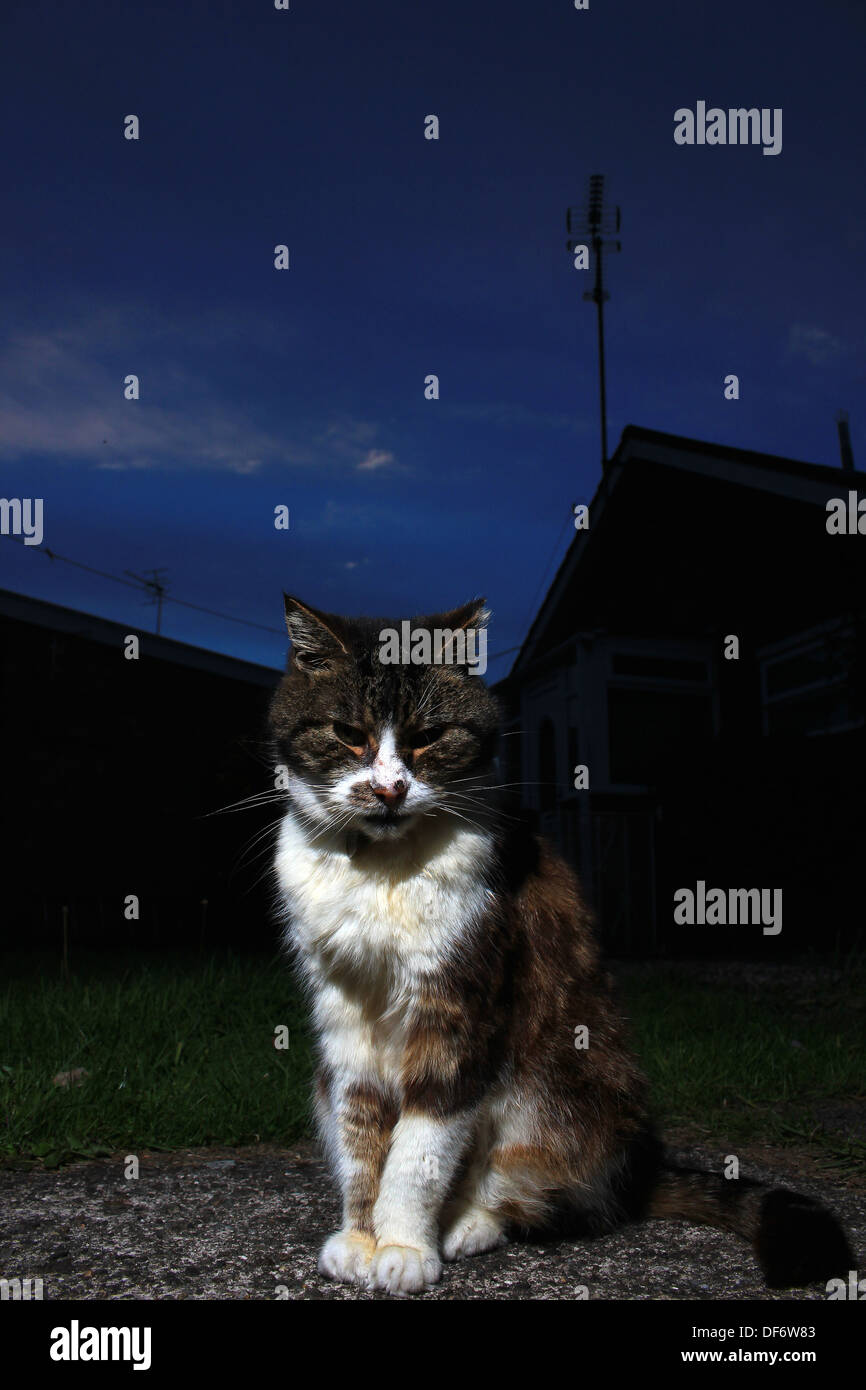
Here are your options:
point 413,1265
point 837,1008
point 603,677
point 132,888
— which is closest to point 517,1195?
point 413,1265

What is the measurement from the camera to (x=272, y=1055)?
16.4 feet

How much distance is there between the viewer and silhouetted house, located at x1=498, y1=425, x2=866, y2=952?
429 inches

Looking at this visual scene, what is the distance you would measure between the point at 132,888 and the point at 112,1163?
10.7 meters

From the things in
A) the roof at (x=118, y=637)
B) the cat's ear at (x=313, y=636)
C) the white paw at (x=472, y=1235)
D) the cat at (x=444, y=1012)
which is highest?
the roof at (x=118, y=637)

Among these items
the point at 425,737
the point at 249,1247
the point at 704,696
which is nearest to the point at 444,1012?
the point at 425,737

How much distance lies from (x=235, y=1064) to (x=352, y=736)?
93.8 inches

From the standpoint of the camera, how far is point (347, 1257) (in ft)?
8.82

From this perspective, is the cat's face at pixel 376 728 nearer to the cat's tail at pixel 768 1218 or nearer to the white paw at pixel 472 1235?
the white paw at pixel 472 1235

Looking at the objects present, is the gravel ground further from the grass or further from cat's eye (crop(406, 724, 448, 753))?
cat's eye (crop(406, 724, 448, 753))

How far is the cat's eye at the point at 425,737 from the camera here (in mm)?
3076

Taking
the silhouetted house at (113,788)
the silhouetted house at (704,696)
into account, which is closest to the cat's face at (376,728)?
the silhouetted house at (704,696)

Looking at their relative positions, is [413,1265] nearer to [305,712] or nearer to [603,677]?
[305,712]

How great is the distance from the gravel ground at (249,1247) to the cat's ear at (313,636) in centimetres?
169

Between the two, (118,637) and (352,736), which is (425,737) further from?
(118,637)
